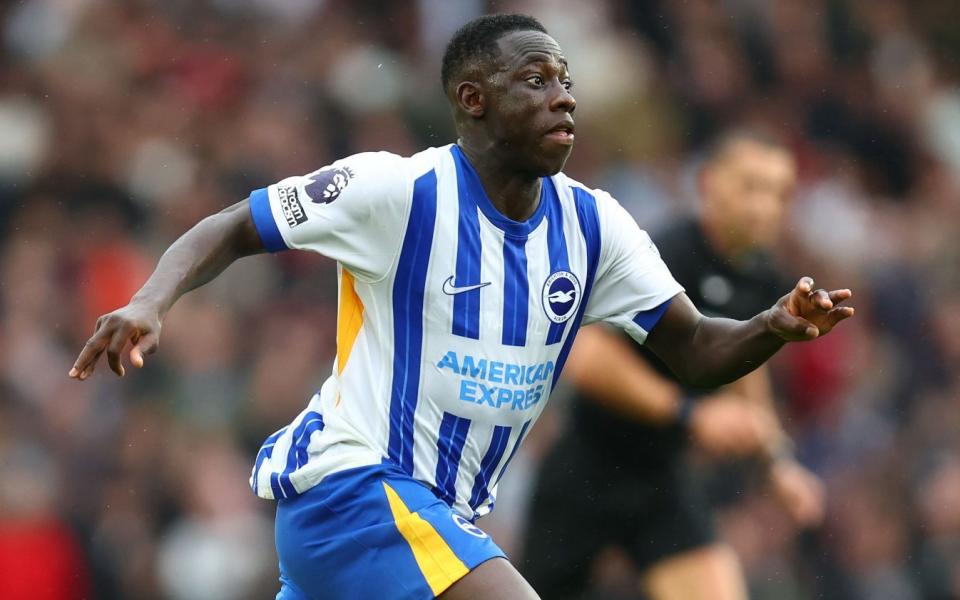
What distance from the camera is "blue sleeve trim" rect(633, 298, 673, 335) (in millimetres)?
4203

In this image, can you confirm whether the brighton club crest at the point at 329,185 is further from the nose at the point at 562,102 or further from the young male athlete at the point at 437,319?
the nose at the point at 562,102

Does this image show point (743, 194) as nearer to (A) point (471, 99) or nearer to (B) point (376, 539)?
(A) point (471, 99)

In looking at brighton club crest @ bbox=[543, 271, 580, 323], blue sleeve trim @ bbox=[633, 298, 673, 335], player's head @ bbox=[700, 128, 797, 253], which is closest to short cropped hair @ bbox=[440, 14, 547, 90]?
brighton club crest @ bbox=[543, 271, 580, 323]

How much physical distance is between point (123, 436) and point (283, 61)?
2860mm

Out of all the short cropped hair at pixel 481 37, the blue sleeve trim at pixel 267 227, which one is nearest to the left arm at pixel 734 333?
the short cropped hair at pixel 481 37

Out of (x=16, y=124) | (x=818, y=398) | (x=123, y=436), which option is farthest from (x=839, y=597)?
(x=16, y=124)

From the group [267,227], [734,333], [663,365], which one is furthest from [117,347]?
[663,365]

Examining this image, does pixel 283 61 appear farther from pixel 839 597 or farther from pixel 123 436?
pixel 839 597

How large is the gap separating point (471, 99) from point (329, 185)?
0.54 metres

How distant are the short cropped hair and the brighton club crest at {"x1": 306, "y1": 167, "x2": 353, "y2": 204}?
0.53 metres

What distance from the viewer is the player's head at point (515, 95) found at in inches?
158

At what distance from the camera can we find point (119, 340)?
3436mm

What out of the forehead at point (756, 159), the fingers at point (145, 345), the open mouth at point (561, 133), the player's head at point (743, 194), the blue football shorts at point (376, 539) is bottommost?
the blue football shorts at point (376, 539)

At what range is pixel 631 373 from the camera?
6.00m
